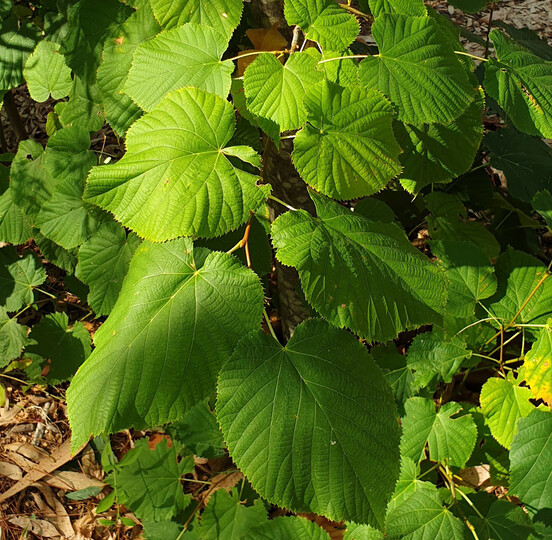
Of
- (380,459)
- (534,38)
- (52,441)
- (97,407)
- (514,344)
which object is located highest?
(534,38)

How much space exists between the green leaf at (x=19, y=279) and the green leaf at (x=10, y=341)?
0.29 ft

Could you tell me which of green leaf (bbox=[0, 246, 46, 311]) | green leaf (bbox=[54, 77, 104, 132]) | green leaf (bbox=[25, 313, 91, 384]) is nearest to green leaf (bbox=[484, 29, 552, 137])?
green leaf (bbox=[54, 77, 104, 132])

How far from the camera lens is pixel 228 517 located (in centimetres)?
176

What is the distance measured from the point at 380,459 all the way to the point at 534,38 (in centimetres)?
201

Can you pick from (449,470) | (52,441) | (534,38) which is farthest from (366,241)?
(52,441)

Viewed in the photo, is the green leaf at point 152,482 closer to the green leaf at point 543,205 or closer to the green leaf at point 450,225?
the green leaf at point 450,225

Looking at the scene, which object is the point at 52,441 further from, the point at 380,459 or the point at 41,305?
the point at 380,459

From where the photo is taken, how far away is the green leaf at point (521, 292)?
182cm

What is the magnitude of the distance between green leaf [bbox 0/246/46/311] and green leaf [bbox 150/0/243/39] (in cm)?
144

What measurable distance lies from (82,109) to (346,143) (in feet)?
3.61

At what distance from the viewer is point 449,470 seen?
1708 mm

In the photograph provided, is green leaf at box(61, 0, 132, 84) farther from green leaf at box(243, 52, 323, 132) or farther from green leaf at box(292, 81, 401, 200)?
green leaf at box(292, 81, 401, 200)

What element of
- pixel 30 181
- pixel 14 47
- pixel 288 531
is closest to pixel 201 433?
pixel 288 531

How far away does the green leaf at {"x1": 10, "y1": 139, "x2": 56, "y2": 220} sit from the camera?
2.02 m
